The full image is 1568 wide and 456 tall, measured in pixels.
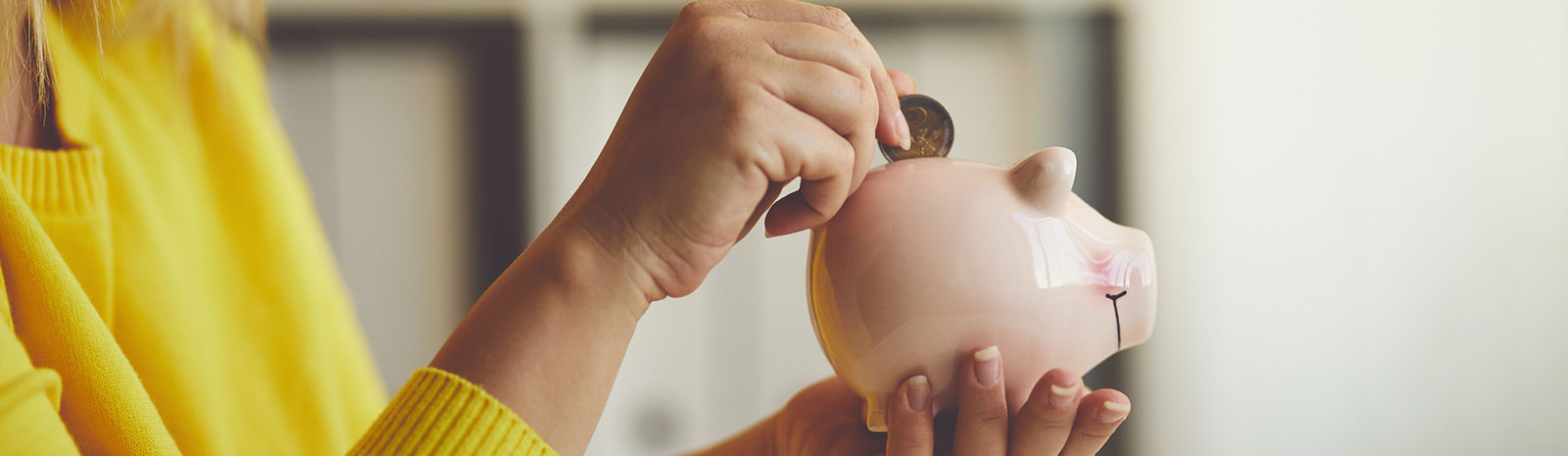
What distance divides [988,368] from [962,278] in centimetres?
5

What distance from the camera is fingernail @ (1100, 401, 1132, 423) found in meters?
0.48

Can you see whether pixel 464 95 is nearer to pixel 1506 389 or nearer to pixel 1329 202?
pixel 1329 202

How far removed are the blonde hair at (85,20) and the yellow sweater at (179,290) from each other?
1cm

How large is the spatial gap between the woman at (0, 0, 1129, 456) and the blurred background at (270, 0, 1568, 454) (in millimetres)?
1100

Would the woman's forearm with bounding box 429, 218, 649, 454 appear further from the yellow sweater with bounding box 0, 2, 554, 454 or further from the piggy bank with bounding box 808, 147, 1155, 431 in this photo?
the piggy bank with bounding box 808, 147, 1155, 431

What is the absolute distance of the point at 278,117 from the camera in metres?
1.85

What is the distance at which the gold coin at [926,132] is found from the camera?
1.90 ft

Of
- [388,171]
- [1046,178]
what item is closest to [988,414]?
[1046,178]

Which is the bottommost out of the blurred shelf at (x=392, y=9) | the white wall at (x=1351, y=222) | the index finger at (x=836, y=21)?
the white wall at (x=1351, y=222)

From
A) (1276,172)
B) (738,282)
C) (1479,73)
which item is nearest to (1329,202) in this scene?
(1276,172)

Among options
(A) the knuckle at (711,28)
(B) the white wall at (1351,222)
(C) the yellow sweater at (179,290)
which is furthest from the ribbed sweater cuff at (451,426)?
(B) the white wall at (1351,222)

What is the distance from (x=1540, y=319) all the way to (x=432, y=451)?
2166 millimetres

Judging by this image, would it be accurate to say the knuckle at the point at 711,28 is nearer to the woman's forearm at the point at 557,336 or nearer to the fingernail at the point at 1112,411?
the woman's forearm at the point at 557,336

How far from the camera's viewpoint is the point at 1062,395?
1.55ft
